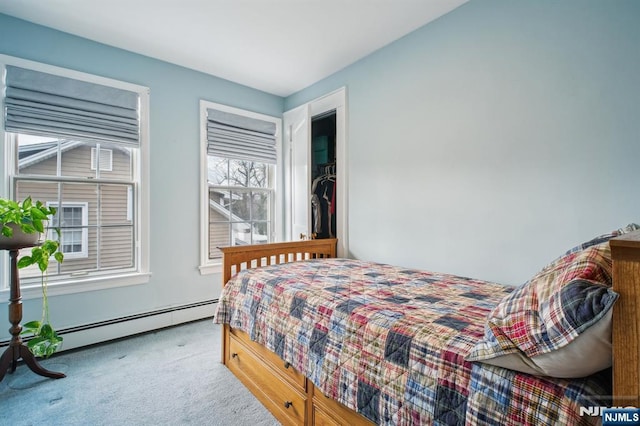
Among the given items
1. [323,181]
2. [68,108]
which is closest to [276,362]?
[323,181]

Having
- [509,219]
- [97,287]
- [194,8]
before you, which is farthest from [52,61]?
[509,219]

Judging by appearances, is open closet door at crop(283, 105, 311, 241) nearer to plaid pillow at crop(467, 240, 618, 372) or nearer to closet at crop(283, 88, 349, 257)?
closet at crop(283, 88, 349, 257)

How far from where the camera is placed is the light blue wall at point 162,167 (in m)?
2.47

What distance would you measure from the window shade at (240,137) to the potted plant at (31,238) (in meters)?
1.60

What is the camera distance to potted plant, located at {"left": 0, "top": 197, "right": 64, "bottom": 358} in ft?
6.17

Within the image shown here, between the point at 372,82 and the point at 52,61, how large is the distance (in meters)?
2.61

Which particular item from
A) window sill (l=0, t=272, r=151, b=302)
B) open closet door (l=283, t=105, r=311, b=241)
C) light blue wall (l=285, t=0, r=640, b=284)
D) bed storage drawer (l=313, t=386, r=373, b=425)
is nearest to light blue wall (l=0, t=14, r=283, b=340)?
window sill (l=0, t=272, r=151, b=302)

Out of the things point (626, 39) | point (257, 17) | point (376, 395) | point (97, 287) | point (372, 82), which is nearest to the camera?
point (376, 395)

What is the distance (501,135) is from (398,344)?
1.56 metres

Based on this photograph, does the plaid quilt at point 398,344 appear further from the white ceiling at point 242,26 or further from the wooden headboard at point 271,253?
the white ceiling at point 242,26

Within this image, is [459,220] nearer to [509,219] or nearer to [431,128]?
[509,219]

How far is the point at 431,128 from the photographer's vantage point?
2.37 meters

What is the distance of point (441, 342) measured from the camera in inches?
41.5

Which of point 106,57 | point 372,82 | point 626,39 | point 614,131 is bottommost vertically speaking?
point 614,131
